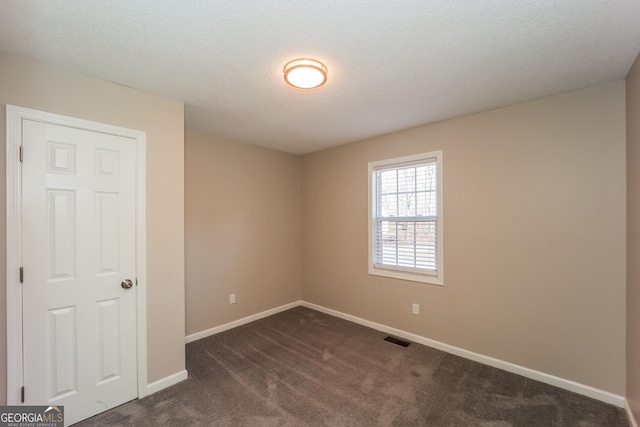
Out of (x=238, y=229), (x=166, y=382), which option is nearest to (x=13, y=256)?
(x=166, y=382)

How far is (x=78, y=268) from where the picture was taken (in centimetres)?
197

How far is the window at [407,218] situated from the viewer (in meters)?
3.06

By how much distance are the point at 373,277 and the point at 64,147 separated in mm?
3261

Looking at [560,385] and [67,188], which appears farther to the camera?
[560,385]

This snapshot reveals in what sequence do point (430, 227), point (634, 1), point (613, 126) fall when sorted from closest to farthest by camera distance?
point (634, 1) → point (613, 126) → point (430, 227)

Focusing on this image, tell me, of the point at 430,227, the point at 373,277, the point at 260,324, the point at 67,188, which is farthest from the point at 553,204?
the point at 67,188

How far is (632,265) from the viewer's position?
191 cm

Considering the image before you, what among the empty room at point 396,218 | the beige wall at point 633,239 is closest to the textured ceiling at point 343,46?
the empty room at point 396,218

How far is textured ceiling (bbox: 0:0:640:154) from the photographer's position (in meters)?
1.39

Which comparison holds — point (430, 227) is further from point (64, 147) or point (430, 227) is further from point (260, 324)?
point (64, 147)

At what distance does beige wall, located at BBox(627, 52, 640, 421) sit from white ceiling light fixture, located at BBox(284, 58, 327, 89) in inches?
79.7

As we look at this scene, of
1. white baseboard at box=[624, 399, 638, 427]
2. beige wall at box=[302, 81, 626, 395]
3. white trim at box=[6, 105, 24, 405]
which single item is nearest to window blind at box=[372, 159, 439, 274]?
beige wall at box=[302, 81, 626, 395]

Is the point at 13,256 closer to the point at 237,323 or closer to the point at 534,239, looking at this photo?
the point at 237,323

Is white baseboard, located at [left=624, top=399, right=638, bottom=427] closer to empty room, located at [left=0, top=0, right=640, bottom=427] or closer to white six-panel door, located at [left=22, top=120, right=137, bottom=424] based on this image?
empty room, located at [left=0, top=0, right=640, bottom=427]
